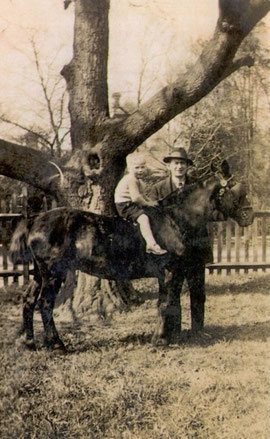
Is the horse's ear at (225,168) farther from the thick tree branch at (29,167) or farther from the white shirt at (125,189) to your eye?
the thick tree branch at (29,167)

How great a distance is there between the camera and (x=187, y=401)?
129 inches

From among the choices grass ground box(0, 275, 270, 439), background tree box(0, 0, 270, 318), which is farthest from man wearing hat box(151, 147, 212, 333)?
background tree box(0, 0, 270, 318)

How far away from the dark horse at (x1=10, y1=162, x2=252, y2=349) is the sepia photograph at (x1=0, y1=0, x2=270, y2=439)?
0.04ft

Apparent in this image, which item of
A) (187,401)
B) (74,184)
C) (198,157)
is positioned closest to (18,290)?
(74,184)

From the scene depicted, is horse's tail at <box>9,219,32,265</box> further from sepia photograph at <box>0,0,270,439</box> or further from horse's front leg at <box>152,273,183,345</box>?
horse's front leg at <box>152,273,183,345</box>

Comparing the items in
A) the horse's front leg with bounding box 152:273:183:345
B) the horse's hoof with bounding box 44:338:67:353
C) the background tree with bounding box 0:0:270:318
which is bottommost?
the horse's hoof with bounding box 44:338:67:353

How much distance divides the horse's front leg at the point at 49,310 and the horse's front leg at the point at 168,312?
0.99m

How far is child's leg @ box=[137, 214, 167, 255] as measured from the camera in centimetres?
419

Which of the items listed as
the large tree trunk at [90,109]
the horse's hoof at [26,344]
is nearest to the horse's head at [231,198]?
the large tree trunk at [90,109]

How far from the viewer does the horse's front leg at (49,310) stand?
13.5 ft

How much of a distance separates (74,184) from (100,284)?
125 cm

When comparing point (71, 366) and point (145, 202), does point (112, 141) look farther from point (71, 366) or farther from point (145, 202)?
point (71, 366)

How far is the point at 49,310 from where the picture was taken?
4180 millimetres

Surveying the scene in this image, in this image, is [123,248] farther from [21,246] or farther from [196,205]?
[21,246]
